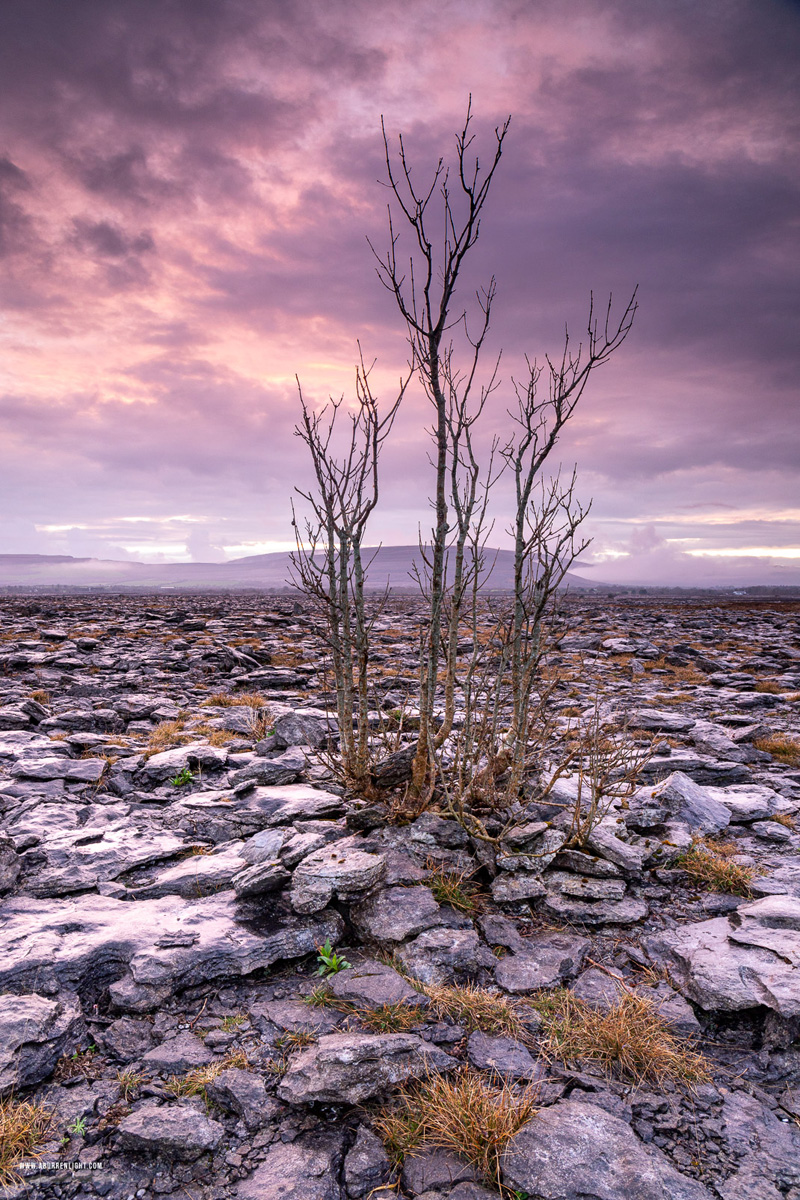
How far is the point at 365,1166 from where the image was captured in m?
2.94

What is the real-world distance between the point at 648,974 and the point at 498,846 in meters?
1.56

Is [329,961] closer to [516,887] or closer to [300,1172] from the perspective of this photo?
[300,1172]

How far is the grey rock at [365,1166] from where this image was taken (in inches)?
112

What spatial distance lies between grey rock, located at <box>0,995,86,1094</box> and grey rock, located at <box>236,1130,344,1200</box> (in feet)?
4.54

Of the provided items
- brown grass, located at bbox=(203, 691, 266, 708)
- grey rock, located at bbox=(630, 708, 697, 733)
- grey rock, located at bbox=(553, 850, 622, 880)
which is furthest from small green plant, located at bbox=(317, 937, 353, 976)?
brown grass, located at bbox=(203, 691, 266, 708)

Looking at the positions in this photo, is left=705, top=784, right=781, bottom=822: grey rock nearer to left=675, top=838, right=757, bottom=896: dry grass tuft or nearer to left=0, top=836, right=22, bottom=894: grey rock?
left=675, top=838, right=757, bottom=896: dry grass tuft

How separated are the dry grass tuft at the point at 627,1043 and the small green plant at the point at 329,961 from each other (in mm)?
1480

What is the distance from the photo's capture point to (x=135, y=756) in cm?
906

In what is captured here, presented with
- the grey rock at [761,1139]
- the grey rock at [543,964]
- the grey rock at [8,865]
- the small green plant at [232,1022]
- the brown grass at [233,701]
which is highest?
the grey rock at [8,865]

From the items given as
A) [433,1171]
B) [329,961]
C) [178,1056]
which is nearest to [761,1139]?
[433,1171]

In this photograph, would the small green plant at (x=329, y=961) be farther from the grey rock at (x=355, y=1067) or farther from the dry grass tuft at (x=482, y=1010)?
the grey rock at (x=355, y=1067)

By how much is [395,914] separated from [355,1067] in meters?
1.49

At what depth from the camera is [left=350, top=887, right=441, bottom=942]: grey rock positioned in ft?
15.1

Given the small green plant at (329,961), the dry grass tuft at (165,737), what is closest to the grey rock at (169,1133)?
the small green plant at (329,961)
